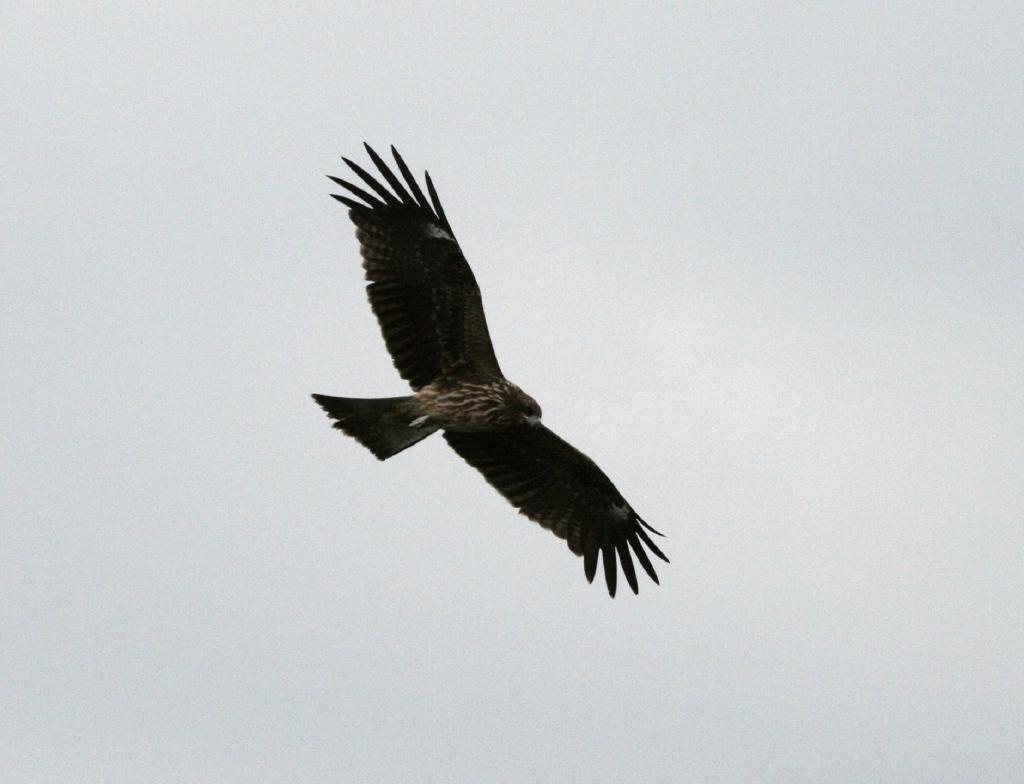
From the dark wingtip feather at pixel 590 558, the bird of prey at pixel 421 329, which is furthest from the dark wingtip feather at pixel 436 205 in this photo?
the dark wingtip feather at pixel 590 558

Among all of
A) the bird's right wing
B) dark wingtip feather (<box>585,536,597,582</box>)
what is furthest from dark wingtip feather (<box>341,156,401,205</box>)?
dark wingtip feather (<box>585,536,597,582</box>)

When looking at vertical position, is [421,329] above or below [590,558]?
above

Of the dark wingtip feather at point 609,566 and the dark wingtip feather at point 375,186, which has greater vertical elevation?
the dark wingtip feather at point 375,186

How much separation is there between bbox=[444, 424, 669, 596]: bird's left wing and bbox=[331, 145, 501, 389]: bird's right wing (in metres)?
1.05

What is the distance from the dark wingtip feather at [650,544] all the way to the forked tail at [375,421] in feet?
8.20

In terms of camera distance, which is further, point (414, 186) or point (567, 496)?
point (567, 496)

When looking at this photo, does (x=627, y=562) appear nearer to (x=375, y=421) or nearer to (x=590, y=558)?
(x=590, y=558)

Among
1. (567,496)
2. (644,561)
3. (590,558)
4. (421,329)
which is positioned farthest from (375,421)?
(644,561)

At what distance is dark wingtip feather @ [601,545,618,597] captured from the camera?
17.7m

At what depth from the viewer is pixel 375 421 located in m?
16.3

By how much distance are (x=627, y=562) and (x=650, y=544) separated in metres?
0.28

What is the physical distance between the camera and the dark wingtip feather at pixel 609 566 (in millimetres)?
17703

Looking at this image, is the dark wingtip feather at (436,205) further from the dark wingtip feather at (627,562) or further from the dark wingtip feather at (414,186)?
the dark wingtip feather at (627,562)

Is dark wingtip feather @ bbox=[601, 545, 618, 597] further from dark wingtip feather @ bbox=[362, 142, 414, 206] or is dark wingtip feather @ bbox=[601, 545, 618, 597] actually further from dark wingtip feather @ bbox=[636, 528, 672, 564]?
dark wingtip feather @ bbox=[362, 142, 414, 206]
